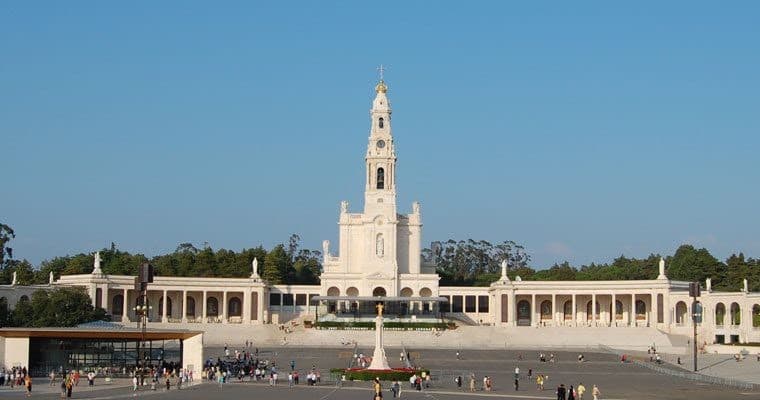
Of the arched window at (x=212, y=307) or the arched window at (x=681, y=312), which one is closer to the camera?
the arched window at (x=681, y=312)

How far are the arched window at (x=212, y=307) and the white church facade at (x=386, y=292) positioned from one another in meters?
0.10

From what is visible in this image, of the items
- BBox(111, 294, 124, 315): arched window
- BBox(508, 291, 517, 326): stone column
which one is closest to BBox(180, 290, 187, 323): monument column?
BBox(111, 294, 124, 315): arched window

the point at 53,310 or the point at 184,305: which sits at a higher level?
the point at 184,305

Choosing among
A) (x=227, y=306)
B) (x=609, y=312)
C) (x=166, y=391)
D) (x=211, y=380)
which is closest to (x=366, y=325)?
(x=227, y=306)

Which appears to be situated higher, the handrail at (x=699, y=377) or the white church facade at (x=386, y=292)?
the white church facade at (x=386, y=292)

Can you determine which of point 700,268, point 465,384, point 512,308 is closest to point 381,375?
point 465,384

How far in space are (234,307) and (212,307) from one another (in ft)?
7.60

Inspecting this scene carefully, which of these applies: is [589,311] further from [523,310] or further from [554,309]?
[523,310]

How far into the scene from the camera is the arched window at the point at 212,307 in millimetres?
123438

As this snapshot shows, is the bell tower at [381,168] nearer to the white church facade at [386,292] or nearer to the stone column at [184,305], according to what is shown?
the white church facade at [386,292]

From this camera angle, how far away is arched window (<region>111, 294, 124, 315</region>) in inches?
4673

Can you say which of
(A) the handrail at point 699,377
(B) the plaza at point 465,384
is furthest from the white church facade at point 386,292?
(A) the handrail at point 699,377

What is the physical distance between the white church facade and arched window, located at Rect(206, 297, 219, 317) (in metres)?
0.10

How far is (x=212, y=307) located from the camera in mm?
124188
